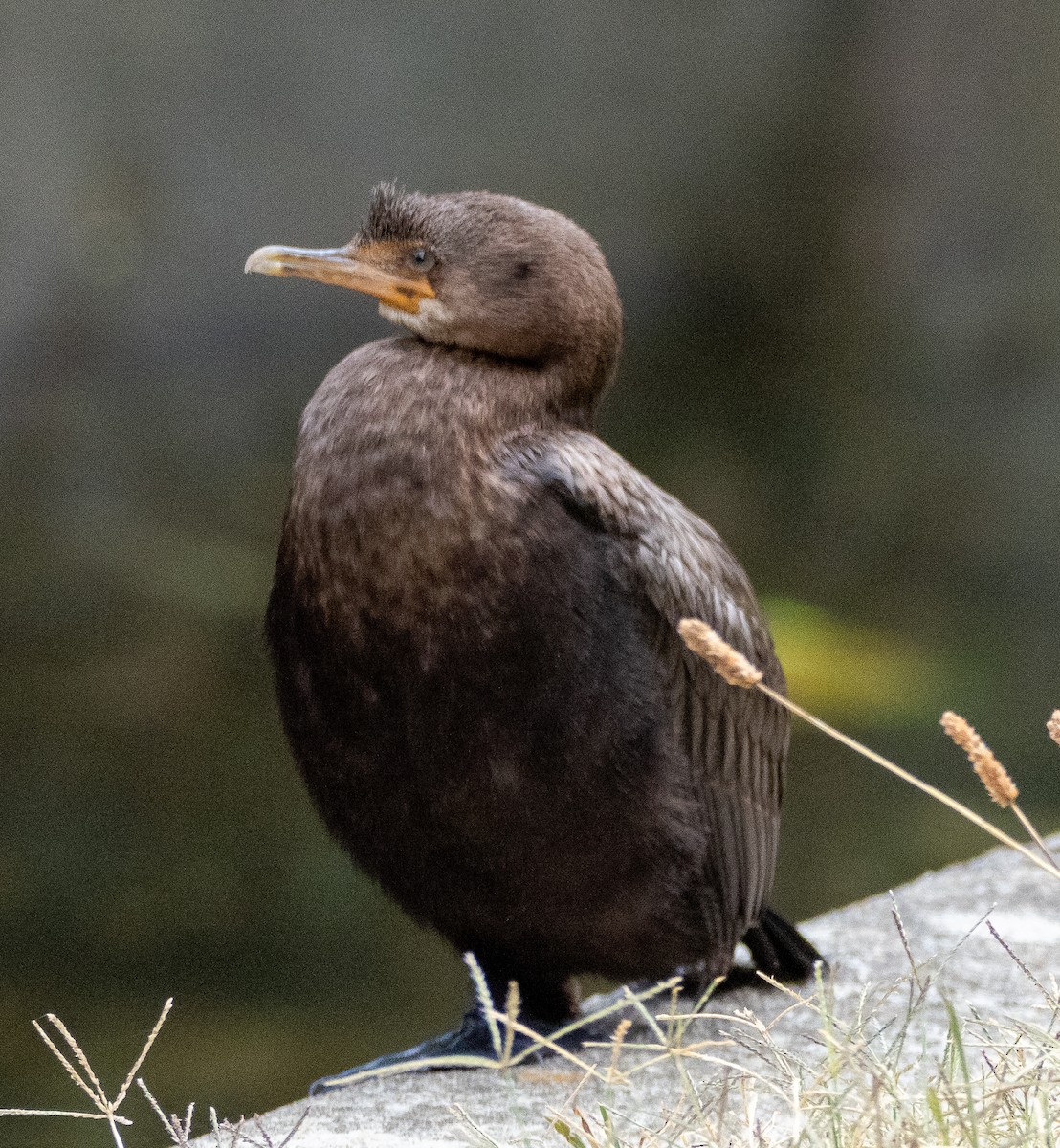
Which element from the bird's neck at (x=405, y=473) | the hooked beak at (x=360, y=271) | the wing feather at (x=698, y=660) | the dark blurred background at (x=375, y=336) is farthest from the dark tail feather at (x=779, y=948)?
the dark blurred background at (x=375, y=336)

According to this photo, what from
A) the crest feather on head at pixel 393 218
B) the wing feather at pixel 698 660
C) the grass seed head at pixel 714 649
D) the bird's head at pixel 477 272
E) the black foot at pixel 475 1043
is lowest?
the black foot at pixel 475 1043

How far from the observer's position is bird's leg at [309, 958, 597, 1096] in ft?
8.76

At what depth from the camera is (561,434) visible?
2.48 metres

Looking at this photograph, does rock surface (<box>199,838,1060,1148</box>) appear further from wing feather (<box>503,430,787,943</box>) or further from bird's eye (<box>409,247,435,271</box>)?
bird's eye (<box>409,247,435,271</box>)

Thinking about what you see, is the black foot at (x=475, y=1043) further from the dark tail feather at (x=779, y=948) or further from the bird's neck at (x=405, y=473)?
the bird's neck at (x=405, y=473)

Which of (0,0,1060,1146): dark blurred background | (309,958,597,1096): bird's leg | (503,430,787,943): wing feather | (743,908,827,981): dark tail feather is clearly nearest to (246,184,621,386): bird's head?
(503,430,787,943): wing feather

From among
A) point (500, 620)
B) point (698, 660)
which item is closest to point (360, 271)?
point (500, 620)

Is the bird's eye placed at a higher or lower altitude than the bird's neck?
higher

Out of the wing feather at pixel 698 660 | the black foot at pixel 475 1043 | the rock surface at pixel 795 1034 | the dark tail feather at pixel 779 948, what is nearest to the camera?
the rock surface at pixel 795 1034

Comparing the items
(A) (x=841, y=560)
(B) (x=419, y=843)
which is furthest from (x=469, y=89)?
(B) (x=419, y=843)

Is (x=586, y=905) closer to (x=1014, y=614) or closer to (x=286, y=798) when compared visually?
(x=286, y=798)

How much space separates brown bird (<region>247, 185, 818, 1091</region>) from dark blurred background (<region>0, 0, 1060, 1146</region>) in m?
2.31

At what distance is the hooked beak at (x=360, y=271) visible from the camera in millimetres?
2479

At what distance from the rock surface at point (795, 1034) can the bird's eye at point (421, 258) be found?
122cm
